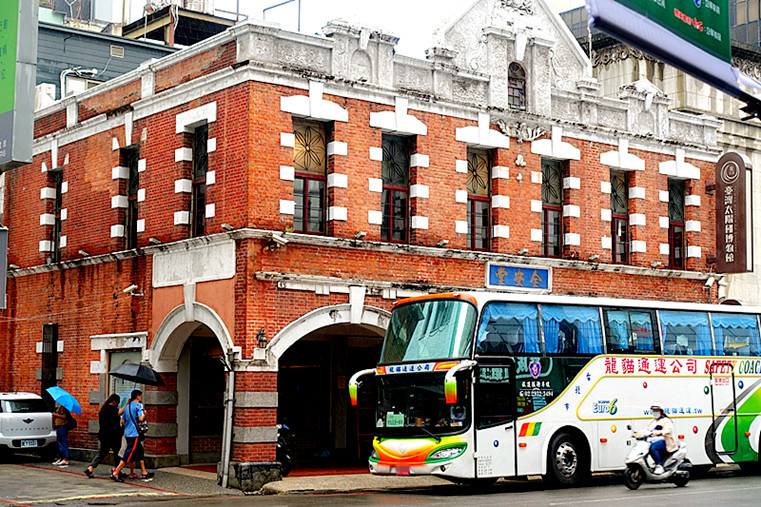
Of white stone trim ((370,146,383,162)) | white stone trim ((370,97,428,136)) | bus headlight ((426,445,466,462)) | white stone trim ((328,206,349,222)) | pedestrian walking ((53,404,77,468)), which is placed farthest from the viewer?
pedestrian walking ((53,404,77,468))

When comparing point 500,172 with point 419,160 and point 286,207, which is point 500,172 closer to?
point 419,160

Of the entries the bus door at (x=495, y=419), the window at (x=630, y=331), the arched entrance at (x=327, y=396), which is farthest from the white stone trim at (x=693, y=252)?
the bus door at (x=495, y=419)

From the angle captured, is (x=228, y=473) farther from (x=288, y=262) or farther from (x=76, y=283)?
(x=76, y=283)

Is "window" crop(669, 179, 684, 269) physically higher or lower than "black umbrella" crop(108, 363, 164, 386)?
higher

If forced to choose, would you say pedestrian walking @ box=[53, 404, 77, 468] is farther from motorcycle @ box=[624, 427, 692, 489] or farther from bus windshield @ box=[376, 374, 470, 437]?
motorcycle @ box=[624, 427, 692, 489]

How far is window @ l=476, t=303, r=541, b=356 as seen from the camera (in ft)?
67.7

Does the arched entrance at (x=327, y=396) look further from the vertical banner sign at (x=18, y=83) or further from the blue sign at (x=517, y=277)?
the vertical banner sign at (x=18, y=83)

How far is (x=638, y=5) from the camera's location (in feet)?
28.2

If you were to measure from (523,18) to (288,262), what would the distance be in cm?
966

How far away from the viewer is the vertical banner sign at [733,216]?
2967cm

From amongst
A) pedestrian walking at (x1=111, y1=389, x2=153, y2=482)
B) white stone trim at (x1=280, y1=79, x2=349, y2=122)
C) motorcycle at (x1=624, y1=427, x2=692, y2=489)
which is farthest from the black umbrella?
motorcycle at (x1=624, y1=427, x2=692, y2=489)

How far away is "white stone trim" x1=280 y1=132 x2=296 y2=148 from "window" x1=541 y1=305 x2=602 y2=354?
6.32m

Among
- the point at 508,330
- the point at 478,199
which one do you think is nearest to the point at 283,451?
the point at 508,330

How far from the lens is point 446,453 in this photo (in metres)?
20.2
